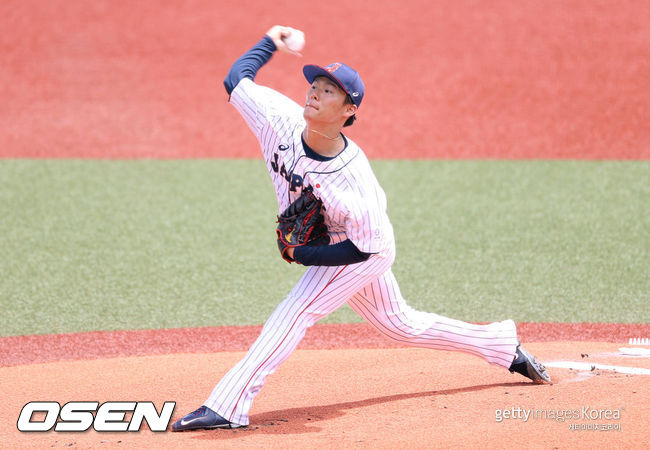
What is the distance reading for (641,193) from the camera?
959cm

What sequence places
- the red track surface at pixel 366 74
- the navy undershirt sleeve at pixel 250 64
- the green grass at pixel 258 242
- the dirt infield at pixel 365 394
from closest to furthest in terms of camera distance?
the dirt infield at pixel 365 394 → the navy undershirt sleeve at pixel 250 64 → the green grass at pixel 258 242 → the red track surface at pixel 366 74

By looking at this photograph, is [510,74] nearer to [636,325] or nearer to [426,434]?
Result: [636,325]

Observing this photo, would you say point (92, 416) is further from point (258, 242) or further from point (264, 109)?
point (258, 242)

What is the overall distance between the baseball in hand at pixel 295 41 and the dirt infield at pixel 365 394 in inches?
71.1

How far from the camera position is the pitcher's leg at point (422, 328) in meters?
4.14

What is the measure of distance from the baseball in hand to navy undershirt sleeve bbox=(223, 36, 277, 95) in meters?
0.09

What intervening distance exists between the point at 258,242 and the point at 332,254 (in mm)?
4638

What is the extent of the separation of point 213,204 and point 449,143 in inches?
164

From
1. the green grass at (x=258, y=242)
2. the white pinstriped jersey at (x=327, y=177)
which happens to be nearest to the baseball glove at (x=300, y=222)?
the white pinstriped jersey at (x=327, y=177)

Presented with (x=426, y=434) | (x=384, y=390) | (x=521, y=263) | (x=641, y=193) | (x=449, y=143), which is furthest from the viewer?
(x=449, y=143)

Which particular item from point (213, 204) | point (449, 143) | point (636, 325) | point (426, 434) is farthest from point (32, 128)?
point (426, 434)

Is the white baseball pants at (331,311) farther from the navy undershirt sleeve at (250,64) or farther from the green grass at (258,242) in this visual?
the green grass at (258,242)


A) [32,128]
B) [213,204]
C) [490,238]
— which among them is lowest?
[490,238]

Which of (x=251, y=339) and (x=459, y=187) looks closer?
(x=251, y=339)
